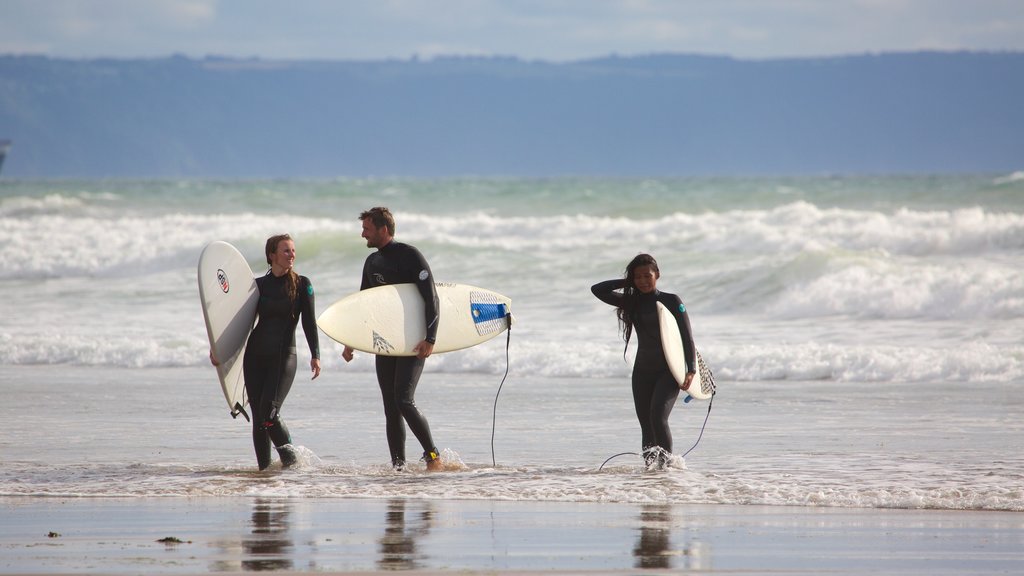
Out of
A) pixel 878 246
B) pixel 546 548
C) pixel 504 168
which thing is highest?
pixel 504 168

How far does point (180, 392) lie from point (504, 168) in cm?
15645

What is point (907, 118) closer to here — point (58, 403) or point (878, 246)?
point (878, 246)

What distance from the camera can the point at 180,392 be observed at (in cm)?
1034

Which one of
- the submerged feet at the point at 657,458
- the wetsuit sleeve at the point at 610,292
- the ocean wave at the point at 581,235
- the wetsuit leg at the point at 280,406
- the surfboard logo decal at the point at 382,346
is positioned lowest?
the submerged feet at the point at 657,458

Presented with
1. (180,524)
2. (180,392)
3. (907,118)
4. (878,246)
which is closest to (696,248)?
(878,246)

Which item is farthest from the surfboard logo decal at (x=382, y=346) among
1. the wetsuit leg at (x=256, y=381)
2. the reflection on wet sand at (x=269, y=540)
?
the reflection on wet sand at (x=269, y=540)

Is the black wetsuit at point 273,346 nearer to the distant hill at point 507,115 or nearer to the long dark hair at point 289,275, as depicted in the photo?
the long dark hair at point 289,275

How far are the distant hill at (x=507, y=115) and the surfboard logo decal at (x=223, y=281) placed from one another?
138726mm

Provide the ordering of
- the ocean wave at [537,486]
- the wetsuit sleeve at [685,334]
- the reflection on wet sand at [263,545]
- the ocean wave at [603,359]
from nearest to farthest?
A: 1. the reflection on wet sand at [263,545]
2. the ocean wave at [537,486]
3. the wetsuit sleeve at [685,334]
4. the ocean wave at [603,359]

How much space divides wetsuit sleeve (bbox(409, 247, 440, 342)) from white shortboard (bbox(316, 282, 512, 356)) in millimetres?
78

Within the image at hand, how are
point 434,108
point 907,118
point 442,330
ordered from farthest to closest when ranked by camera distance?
point 434,108 → point 907,118 → point 442,330

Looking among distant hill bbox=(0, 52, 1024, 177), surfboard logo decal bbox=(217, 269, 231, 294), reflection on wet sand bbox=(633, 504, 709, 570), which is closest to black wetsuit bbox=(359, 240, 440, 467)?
surfboard logo decal bbox=(217, 269, 231, 294)

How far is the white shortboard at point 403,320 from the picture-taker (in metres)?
6.89

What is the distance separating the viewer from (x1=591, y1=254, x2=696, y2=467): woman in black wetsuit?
6852 millimetres
